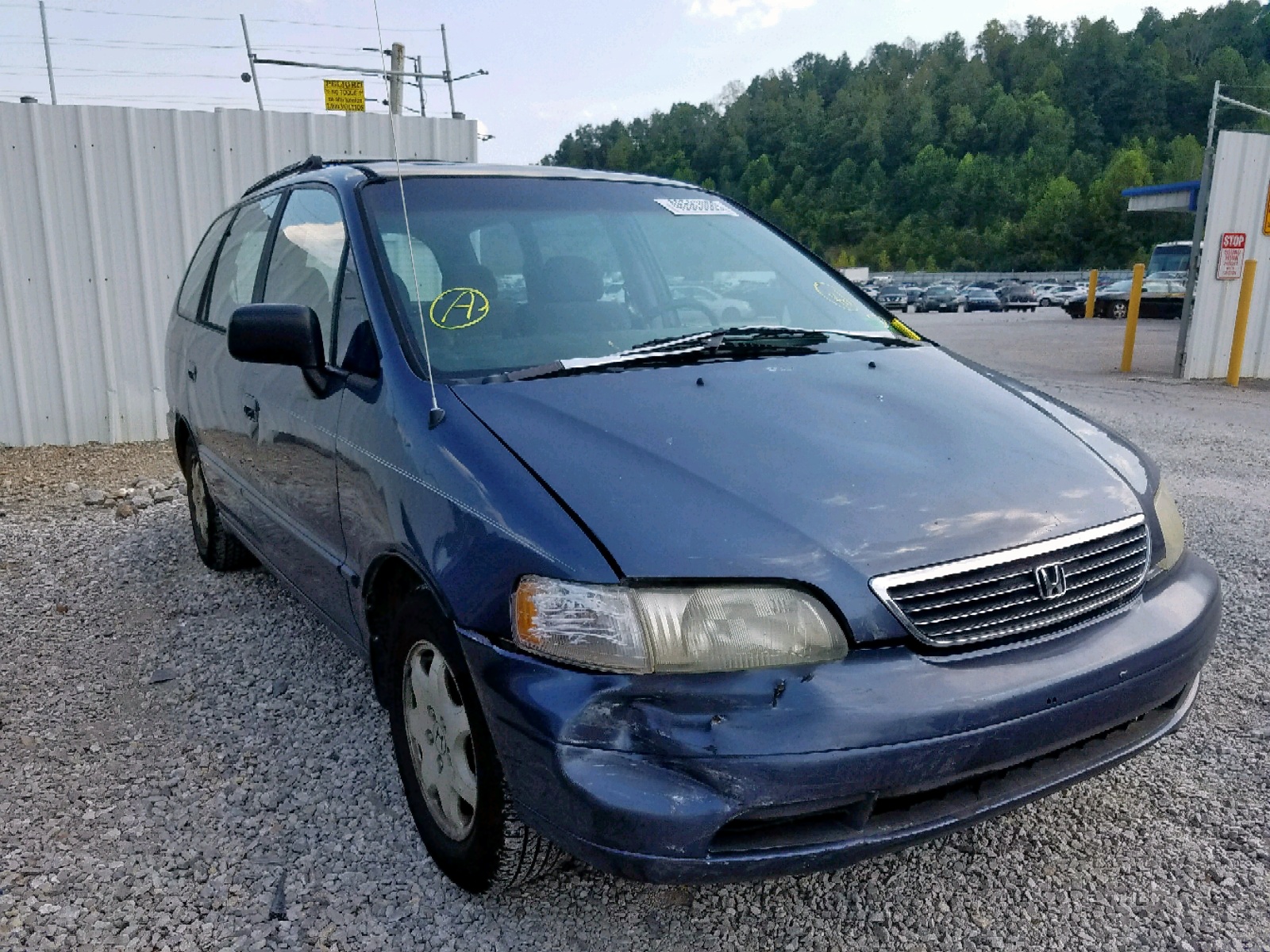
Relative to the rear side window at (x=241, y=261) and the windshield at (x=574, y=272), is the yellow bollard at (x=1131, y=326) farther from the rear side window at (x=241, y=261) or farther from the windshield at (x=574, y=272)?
the rear side window at (x=241, y=261)

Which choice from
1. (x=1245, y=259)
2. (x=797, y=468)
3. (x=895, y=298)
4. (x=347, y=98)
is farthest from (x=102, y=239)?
(x=895, y=298)

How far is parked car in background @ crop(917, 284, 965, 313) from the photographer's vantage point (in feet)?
145

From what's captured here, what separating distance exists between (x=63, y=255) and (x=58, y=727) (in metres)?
5.20

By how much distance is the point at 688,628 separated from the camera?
71.5 inches

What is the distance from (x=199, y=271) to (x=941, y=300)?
43.3 metres

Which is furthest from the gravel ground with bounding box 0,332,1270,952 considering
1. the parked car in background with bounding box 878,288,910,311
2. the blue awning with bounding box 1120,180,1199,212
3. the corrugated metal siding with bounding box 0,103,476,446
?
the parked car in background with bounding box 878,288,910,311

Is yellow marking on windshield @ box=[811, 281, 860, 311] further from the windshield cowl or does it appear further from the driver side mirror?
the driver side mirror

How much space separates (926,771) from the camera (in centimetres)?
182

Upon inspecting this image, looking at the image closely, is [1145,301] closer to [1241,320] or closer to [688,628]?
[1241,320]

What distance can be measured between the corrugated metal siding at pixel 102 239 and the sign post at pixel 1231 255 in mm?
10039

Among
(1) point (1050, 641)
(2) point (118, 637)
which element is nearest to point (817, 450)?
(1) point (1050, 641)

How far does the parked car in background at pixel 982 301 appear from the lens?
43594mm

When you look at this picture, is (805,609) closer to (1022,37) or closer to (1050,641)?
(1050,641)

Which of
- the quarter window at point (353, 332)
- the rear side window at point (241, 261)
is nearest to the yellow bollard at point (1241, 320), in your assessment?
the rear side window at point (241, 261)
